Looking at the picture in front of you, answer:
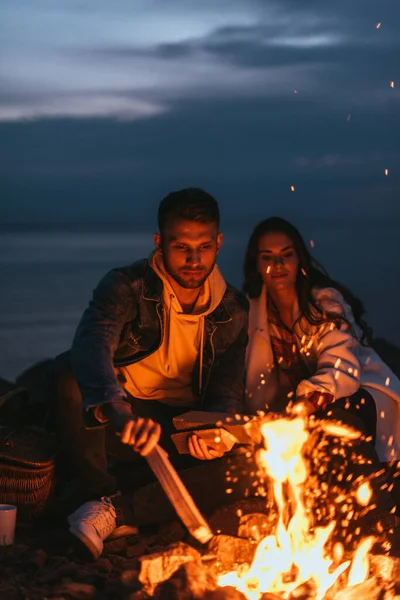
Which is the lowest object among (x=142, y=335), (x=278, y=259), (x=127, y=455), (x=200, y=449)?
(x=127, y=455)

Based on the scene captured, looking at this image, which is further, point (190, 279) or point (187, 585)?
point (190, 279)

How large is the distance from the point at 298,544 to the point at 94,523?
2.75ft

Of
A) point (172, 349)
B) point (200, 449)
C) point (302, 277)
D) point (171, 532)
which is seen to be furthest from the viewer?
point (302, 277)

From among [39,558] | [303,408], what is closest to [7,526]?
[39,558]

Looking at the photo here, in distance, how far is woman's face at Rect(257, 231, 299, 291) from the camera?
505 centimetres

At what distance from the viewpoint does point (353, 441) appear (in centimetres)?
482

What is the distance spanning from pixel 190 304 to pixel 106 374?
81 cm

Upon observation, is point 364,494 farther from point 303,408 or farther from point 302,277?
point 302,277

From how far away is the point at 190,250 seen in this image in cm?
449

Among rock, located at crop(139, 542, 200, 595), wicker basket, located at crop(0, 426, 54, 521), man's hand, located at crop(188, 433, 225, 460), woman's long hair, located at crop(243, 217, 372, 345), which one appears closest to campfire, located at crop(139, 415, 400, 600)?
rock, located at crop(139, 542, 200, 595)

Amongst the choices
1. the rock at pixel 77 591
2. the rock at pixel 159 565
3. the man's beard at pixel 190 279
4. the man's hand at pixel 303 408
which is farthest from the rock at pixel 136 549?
the man's beard at pixel 190 279

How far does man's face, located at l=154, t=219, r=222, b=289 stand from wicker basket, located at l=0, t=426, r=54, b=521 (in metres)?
1.00

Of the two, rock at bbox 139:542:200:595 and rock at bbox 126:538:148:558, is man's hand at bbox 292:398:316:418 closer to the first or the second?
rock at bbox 126:538:148:558

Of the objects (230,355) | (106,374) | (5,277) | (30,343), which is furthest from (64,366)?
(5,277)
